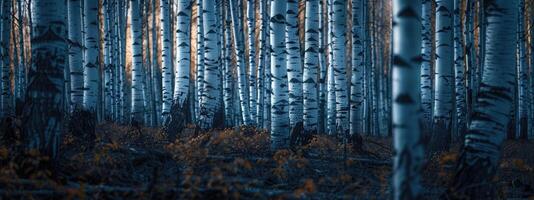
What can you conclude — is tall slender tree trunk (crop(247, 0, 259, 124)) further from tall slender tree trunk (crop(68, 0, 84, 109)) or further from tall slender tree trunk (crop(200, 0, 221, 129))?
tall slender tree trunk (crop(68, 0, 84, 109))

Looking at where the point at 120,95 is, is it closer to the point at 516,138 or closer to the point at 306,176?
the point at 306,176

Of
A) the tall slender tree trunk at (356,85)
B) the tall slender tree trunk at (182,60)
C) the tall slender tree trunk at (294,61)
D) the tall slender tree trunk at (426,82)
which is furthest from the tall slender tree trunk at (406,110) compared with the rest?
the tall slender tree trunk at (182,60)

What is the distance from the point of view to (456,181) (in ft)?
17.5

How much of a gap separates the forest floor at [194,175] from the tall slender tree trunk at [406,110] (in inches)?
→ 39.2

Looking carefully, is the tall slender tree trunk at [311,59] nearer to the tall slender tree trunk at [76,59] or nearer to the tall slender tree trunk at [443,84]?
the tall slender tree trunk at [443,84]

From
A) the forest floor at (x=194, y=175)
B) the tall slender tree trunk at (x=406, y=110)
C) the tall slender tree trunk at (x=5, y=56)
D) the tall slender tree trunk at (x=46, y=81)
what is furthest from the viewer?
the tall slender tree trunk at (x=5, y=56)

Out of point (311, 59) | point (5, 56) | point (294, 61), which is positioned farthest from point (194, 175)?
point (5, 56)

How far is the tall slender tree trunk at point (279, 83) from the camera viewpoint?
8961 mm

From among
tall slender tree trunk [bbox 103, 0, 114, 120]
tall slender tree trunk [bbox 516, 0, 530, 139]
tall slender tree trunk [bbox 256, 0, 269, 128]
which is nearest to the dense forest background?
tall slender tree trunk [bbox 256, 0, 269, 128]

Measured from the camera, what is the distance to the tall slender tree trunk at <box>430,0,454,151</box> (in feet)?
33.7

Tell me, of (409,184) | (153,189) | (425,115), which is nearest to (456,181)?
(409,184)

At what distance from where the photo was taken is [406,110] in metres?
3.59

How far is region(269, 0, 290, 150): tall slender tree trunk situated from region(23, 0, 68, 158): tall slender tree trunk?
4.20m

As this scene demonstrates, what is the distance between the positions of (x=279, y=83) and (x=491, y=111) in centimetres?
451
